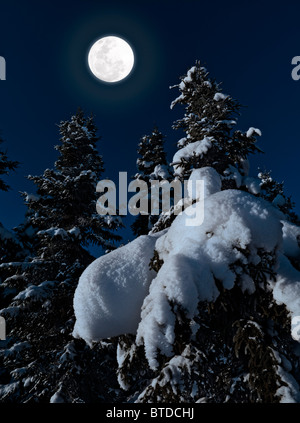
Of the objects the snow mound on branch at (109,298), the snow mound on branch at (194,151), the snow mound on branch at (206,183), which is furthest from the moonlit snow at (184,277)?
the snow mound on branch at (194,151)

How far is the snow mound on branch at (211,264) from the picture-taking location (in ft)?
9.08

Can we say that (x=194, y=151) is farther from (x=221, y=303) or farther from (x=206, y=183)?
(x=221, y=303)

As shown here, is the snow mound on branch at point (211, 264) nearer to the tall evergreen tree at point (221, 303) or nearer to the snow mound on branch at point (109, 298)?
the tall evergreen tree at point (221, 303)

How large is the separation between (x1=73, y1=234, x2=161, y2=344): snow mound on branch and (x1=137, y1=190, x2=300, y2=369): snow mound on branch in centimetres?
35

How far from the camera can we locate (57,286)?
10820 mm

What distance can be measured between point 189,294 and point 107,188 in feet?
37.9

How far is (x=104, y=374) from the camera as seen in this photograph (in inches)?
415

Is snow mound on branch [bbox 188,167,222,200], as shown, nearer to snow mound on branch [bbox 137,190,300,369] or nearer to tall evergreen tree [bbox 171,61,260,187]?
snow mound on branch [bbox 137,190,300,369]

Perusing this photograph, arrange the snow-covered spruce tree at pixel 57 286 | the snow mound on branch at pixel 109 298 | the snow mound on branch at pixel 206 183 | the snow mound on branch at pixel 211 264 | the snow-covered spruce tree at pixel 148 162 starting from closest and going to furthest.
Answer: the snow mound on branch at pixel 211 264 < the snow mound on branch at pixel 109 298 < the snow mound on branch at pixel 206 183 < the snow-covered spruce tree at pixel 57 286 < the snow-covered spruce tree at pixel 148 162

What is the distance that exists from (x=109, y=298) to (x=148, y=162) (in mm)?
15356

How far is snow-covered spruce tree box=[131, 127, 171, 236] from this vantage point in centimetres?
1762

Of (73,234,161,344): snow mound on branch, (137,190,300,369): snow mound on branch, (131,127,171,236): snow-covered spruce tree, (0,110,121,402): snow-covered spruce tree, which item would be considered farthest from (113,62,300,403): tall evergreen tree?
(131,127,171,236): snow-covered spruce tree

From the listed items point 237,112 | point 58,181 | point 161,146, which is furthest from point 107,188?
point 237,112

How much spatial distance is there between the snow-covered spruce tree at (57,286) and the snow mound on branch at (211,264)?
296 inches
